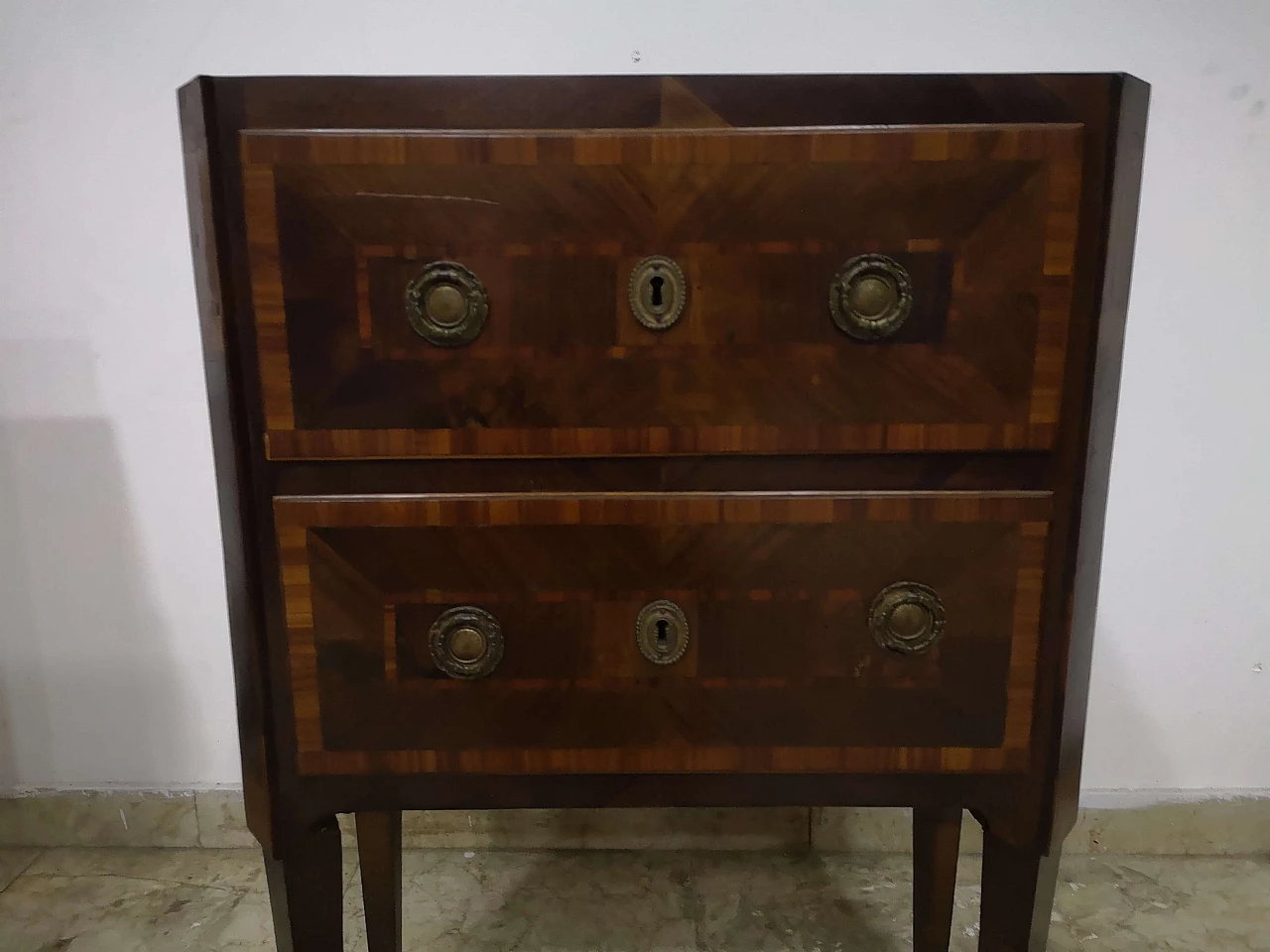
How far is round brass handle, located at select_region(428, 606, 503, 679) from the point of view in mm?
592

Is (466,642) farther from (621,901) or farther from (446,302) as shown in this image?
(621,901)

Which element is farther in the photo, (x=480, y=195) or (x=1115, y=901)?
(x=1115, y=901)

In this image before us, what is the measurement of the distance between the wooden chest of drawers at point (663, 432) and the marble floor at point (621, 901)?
465 millimetres

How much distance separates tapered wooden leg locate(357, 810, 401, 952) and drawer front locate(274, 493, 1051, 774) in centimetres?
29

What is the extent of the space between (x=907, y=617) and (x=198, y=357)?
0.92 m

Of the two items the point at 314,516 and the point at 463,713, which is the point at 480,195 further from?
the point at 463,713

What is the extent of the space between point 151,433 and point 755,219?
893mm

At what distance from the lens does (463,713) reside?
0.61 m

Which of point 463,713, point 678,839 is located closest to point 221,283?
point 463,713

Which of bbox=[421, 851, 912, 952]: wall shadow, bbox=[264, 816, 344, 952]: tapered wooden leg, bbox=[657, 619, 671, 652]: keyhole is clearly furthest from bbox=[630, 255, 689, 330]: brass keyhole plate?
bbox=[421, 851, 912, 952]: wall shadow

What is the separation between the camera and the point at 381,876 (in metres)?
0.88

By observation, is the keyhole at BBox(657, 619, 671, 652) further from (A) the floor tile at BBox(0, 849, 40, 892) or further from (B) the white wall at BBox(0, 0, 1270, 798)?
(A) the floor tile at BBox(0, 849, 40, 892)

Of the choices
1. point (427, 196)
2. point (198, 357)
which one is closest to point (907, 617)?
point (427, 196)

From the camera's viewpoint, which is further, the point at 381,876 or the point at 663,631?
the point at 381,876
